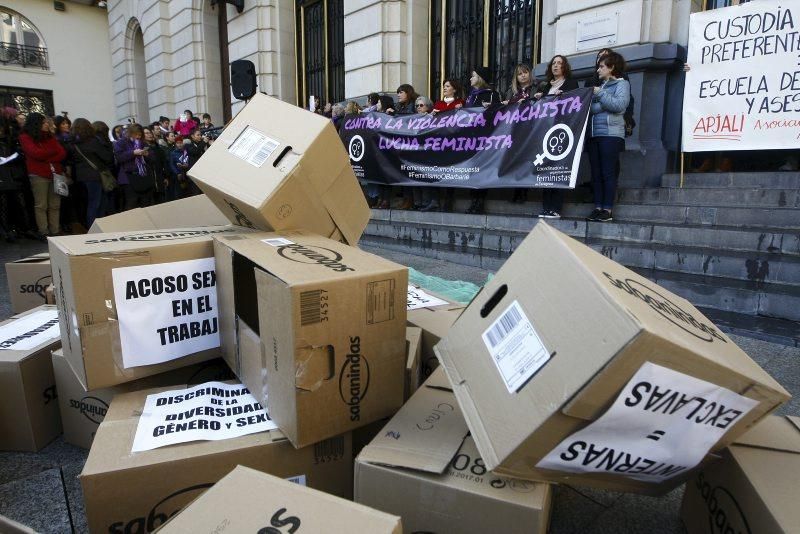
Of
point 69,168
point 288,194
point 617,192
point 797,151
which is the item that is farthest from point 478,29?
point 288,194

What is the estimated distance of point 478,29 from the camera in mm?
7695

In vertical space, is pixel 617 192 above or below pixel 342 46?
below

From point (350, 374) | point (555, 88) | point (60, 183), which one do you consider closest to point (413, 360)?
point (350, 374)

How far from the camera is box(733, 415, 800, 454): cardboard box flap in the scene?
→ 133cm

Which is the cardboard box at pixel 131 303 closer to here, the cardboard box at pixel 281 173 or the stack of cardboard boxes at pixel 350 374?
the stack of cardboard boxes at pixel 350 374

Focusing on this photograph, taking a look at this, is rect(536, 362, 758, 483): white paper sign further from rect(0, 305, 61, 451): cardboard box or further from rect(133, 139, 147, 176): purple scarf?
rect(133, 139, 147, 176): purple scarf

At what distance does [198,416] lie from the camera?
4.95ft

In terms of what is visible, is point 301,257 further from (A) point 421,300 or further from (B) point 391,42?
(B) point 391,42

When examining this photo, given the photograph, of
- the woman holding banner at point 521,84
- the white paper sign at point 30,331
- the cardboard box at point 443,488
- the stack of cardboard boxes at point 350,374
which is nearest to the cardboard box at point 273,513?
the stack of cardboard boxes at point 350,374

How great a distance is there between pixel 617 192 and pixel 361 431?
433cm

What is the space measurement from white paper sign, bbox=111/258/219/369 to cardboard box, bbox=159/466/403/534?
916 millimetres

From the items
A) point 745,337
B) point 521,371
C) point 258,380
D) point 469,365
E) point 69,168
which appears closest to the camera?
point 521,371

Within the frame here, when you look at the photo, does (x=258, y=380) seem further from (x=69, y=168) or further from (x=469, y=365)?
(x=69, y=168)

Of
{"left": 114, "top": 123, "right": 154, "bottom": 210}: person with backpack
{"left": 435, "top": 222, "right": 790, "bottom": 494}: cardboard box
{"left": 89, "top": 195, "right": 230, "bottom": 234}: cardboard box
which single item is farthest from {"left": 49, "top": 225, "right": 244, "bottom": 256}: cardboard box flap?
{"left": 114, "top": 123, "right": 154, "bottom": 210}: person with backpack
